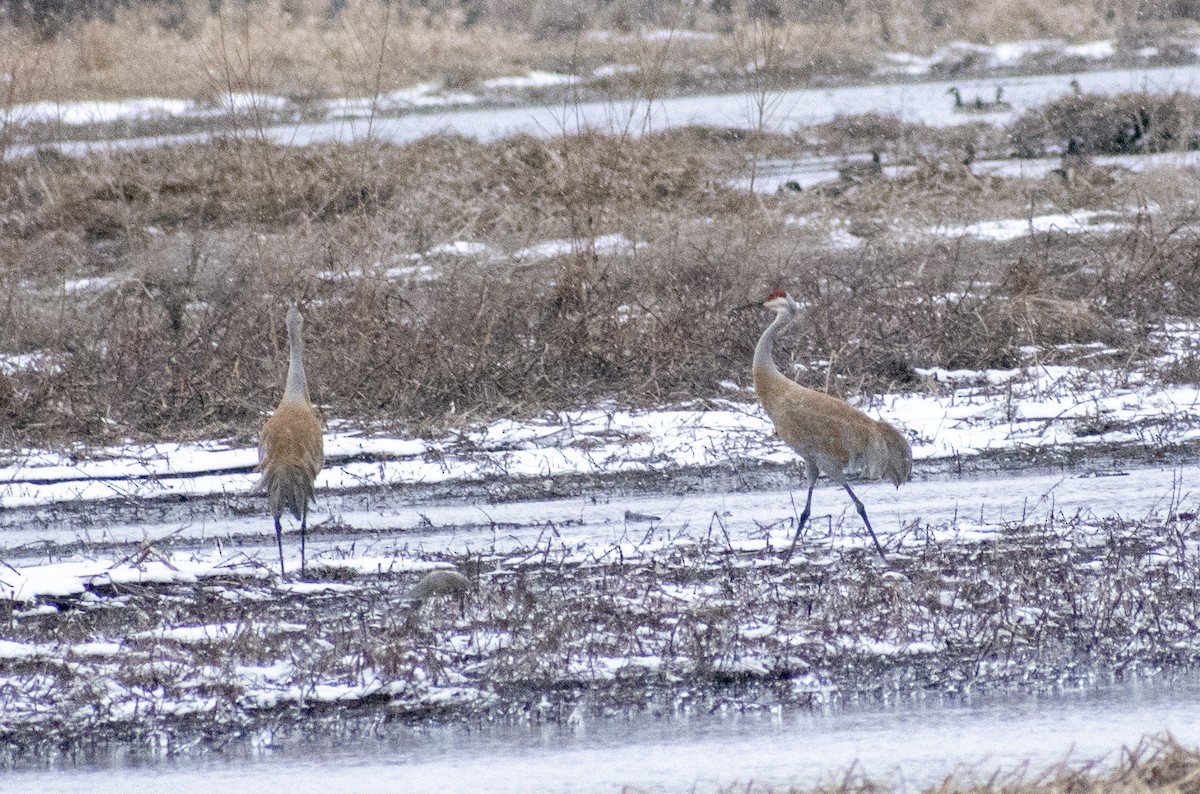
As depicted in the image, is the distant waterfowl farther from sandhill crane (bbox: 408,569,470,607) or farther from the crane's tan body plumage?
sandhill crane (bbox: 408,569,470,607)

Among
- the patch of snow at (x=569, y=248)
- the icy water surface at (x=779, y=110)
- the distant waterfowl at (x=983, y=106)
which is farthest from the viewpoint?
the distant waterfowl at (x=983, y=106)

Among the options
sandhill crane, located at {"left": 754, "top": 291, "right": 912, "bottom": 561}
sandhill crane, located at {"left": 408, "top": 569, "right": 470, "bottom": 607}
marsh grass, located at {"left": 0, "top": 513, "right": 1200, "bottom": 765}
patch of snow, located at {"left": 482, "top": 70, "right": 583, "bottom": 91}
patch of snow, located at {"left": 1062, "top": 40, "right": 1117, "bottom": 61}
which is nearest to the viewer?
marsh grass, located at {"left": 0, "top": 513, "right": 1200, "bottom": 765}

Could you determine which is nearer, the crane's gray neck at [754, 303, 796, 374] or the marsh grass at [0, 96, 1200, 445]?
the crane's gray neck at [754, 303, 796, 374]

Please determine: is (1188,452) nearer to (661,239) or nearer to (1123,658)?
(1123,658)

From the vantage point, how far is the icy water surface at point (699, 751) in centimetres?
482

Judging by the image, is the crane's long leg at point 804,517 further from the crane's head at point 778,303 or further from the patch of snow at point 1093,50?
the patch of snow at point 1093,50

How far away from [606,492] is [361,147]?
11075mm

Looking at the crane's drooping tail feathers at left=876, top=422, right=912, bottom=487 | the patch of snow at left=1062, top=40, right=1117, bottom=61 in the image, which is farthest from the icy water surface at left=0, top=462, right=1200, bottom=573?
the patch of snow at left=1062, top=40, right=1117, bottom=61

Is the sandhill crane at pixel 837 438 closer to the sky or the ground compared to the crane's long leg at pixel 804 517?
closer to the sky

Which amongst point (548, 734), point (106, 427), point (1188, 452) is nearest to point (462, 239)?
point (106, 427)

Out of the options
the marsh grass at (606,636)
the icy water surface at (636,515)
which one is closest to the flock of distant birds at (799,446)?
the icy water surface at (636,515)

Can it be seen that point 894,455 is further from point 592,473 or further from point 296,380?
point 296,380

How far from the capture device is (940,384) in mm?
10461

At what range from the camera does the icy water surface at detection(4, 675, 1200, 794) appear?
4820 mm
